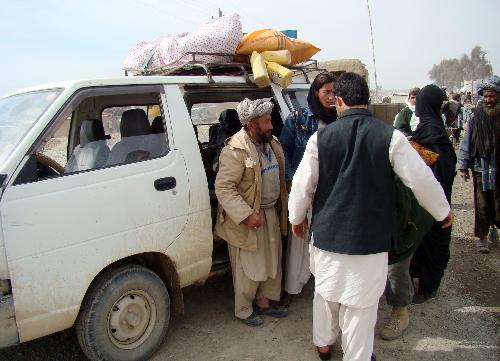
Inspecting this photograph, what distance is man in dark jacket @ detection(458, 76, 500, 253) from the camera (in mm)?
4434

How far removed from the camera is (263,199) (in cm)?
326

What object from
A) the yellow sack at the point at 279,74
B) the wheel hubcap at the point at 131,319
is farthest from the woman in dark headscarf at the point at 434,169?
the wheel hubcap at the point at 131,319

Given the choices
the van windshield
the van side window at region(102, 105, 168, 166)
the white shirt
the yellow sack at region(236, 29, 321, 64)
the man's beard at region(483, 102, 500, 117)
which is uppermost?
the yellow sack at region(236, 29, 321, 64)

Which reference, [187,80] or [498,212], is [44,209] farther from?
[498,212]

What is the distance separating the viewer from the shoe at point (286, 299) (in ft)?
12.0

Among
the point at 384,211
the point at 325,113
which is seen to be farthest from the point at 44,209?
the point at 325,113

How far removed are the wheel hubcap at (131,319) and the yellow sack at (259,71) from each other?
1936 millimetres

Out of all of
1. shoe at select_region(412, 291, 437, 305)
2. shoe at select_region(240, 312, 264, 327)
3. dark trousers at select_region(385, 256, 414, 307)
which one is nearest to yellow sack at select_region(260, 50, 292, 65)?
dark trousers at select_region(385, 256, 414, 307)

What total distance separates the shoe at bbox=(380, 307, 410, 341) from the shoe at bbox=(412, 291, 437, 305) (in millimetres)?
378

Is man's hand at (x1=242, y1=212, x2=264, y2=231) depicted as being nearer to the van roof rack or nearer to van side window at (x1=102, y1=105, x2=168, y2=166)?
van side window at (x1=102, y1=105, x2=168, y2=166)

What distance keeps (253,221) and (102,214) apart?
109 centimetres

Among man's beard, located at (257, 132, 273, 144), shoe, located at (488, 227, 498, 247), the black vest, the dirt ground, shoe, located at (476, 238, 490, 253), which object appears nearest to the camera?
the black vest

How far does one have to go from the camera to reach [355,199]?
2264mm

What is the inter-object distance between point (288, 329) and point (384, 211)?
1489mm
